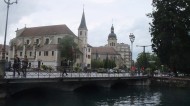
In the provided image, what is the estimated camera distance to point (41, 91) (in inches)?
1425

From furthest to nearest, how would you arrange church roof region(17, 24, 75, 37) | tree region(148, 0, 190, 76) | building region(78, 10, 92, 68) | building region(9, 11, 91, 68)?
building region(78, 10, 92, 68), church roof region(17, 24, 75, 37), building region(9, 11, 91, 68), tree region(148, 0, 190, 76)

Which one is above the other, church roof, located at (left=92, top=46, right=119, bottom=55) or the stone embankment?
church roof, located at (left=92, top=46, right=119, bottom=55)

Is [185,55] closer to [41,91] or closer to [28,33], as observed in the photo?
[41,91]

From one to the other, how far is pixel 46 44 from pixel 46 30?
22.1 feet

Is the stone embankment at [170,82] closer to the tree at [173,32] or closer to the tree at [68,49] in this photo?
the tree at [173,32]

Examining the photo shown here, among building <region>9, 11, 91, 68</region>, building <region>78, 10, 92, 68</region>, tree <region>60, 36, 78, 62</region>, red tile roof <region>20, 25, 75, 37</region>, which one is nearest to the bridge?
tree <region>60, 36, 78, 62</region>

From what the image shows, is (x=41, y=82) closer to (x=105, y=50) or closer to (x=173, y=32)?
(x=173, y=32)

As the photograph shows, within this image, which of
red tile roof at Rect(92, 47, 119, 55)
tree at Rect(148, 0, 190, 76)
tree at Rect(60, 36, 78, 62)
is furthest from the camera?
red tile roof at Rect(92, 47, 119, 55)

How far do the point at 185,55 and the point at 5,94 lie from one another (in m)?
32.8

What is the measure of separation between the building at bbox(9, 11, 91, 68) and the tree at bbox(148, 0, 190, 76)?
47.6 metres

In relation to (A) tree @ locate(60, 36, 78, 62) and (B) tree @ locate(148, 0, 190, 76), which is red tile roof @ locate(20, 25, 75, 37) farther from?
(B) tree @ locate(148, 0, 190, 76)

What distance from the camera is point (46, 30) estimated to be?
10912 cm

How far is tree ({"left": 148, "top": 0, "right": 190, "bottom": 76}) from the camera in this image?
4989 centimetres

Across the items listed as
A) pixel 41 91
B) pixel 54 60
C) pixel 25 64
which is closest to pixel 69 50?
pixel 54 60
